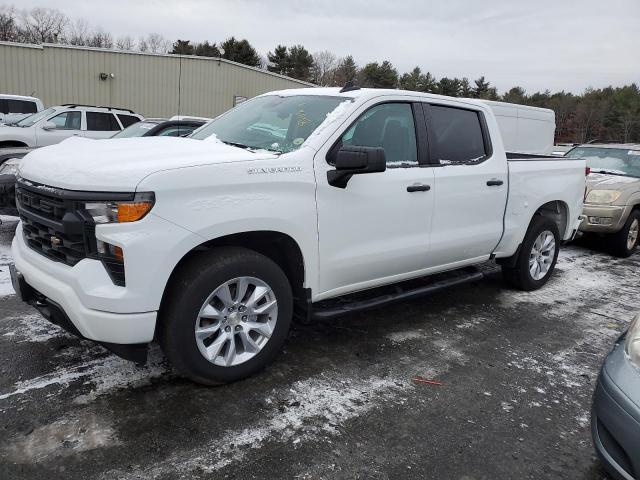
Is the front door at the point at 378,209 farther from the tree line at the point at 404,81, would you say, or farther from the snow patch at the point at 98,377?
the tree line at the point at 404,81

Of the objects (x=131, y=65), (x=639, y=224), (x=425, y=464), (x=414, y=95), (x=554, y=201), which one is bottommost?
(x=425, y=464)

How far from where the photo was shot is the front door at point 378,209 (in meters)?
3.46

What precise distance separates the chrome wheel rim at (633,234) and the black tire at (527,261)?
297cm

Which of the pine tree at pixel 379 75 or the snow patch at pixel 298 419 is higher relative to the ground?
the pine tree at pixel 379 75

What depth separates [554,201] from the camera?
18.6 feet

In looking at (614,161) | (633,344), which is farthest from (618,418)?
(614,161)

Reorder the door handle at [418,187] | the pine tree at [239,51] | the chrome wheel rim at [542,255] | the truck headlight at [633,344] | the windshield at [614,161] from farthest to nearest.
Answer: the pine tree at [239,51] < the windshield at [614,161] < the chrome wheel rim at [542,255] < the door handle at [418,187] < the truck headlight at [633,344]

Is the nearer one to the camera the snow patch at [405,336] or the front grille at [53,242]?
the front grille at [53,242]

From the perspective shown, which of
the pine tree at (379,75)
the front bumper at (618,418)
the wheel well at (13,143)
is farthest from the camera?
the pine tree at (379,75)

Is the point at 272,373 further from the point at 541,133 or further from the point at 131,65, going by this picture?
the point at 131,65

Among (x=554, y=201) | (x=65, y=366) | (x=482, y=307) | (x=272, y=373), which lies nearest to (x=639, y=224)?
(x=554, y=201)

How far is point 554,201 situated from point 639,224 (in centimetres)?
356

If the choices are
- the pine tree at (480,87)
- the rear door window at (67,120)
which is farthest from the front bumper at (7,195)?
the pine tree at (480,87)

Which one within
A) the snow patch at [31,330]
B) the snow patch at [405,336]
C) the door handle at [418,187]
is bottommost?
the snow patch at [405,336]
